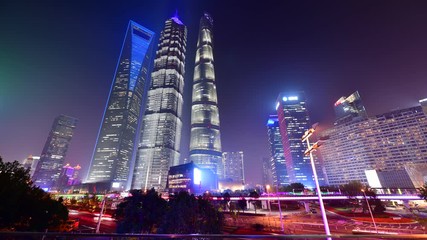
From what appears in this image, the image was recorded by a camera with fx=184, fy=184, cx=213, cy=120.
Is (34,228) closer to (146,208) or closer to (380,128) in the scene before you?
(146,208)

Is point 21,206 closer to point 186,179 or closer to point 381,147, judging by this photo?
point 186,179

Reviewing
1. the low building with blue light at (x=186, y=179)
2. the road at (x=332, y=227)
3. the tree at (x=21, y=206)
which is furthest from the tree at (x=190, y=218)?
the low building with blue light at (x=186, y=179)

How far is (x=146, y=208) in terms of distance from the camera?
28.0m

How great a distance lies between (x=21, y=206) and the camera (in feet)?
68.8

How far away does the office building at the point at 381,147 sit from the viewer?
441ft

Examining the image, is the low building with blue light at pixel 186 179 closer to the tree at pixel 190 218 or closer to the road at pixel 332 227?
the road at pixel 332 227

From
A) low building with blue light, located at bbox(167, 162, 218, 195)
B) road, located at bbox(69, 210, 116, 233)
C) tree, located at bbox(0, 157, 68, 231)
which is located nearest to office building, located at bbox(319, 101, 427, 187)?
low building with blue light, located at bbox(167, 162, 218, 195)

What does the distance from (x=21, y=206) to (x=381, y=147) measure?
206 metres

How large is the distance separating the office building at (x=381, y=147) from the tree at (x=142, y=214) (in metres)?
154

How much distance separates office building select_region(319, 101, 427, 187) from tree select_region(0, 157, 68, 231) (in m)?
166

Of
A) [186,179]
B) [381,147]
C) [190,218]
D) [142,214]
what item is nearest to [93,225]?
[142,214]

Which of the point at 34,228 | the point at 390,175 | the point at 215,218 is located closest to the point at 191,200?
the point at 215,218

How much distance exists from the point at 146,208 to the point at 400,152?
19102 centimetres

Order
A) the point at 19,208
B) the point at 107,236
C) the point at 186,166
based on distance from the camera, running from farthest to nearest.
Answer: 1. the point at 186,166
2. the point at 19,208
3. the point at 107,236
